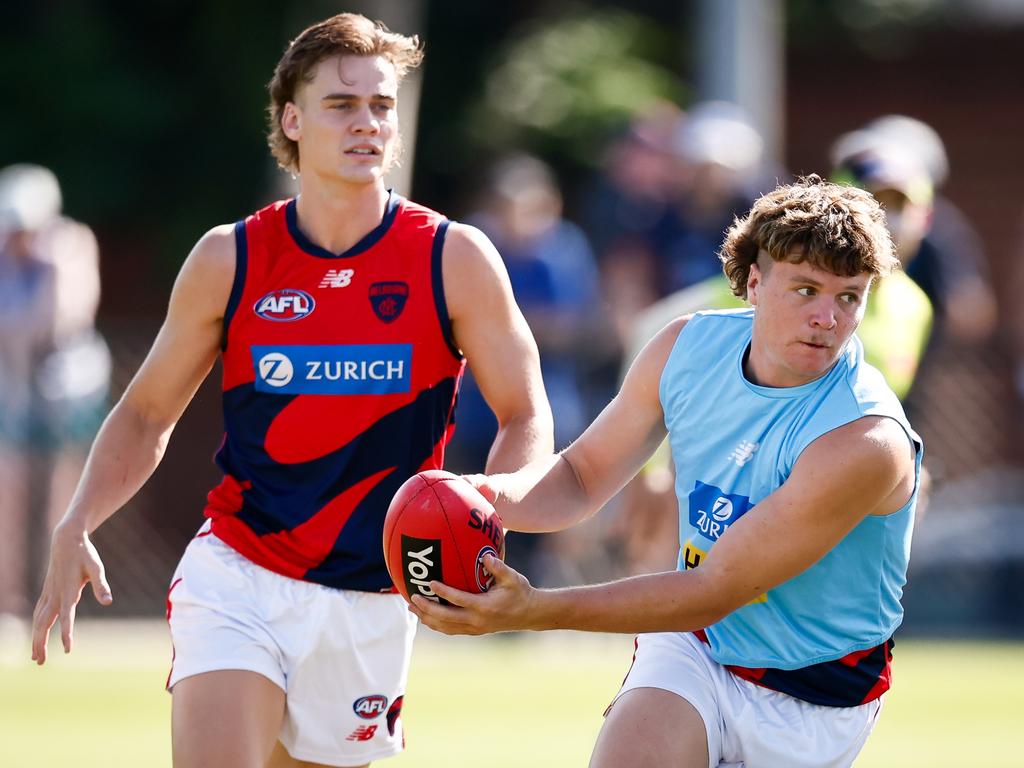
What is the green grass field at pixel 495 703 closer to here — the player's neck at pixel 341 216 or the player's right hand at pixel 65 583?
the player's right hand at pixel 65 583

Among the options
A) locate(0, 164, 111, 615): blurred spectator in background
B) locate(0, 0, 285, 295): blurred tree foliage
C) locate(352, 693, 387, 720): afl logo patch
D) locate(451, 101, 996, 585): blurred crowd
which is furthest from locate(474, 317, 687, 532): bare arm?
locate(0, 0, 285, 295): blurred tree foliage

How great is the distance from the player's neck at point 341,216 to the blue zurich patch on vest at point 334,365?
0.31 metres

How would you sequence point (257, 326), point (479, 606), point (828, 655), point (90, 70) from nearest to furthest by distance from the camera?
point (479, 606)
point (828, 655)
point (257, 326)
point (90, 70)

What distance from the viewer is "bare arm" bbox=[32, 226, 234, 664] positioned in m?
4.91

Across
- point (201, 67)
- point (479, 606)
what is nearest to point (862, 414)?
point (479, 606)

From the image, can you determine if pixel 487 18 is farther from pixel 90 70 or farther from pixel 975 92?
pixel 975 92

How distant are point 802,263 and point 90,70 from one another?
1232 cm

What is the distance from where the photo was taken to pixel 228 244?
16.7 feet

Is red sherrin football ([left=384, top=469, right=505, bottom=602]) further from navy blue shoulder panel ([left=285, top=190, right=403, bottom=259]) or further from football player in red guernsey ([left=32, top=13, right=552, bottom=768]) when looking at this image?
navy blue shoulder panel ([left=285, top=190, right=403, bottom=259])

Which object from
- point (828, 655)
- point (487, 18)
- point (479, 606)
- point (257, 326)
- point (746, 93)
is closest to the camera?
point (479, 606)

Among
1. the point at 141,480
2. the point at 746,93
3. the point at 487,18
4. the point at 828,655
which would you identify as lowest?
the point at 828,655

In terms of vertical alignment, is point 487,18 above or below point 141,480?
above

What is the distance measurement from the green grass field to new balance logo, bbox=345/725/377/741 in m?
2.71

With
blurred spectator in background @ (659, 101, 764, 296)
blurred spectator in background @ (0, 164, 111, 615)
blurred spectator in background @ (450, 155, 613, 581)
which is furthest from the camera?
blurred spectator in background @ (0, 164, 111, 615)
